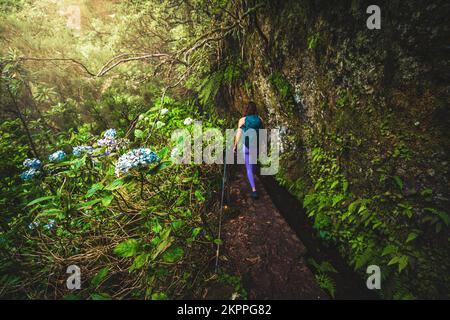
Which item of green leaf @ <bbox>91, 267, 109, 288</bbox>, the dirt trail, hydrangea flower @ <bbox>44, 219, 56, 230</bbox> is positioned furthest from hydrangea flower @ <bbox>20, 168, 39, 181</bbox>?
the dirt trail

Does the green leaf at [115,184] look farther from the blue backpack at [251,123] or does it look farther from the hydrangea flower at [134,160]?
the blue backpack at [251,123]

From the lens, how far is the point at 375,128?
9.73ft

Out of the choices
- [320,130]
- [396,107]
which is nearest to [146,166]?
[320,130]

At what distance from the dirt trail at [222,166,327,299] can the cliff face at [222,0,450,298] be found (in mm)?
603

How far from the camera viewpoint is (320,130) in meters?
3.73

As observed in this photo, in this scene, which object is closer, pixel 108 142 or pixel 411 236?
pixel 411 236

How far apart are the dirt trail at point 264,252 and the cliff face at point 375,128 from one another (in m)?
0.60

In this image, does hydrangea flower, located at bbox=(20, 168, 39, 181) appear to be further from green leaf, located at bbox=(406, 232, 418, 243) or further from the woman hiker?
green leaf, located at bbox=(406, 232, 418, 243)

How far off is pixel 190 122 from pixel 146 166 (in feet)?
8.50

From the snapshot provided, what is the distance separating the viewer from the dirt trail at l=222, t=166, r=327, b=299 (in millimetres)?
2986

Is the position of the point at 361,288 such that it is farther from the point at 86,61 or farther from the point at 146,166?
the point at 86,61

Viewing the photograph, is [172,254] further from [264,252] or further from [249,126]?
[249,126]

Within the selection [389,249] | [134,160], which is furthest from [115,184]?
[389,249]

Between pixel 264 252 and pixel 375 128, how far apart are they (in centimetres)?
244
